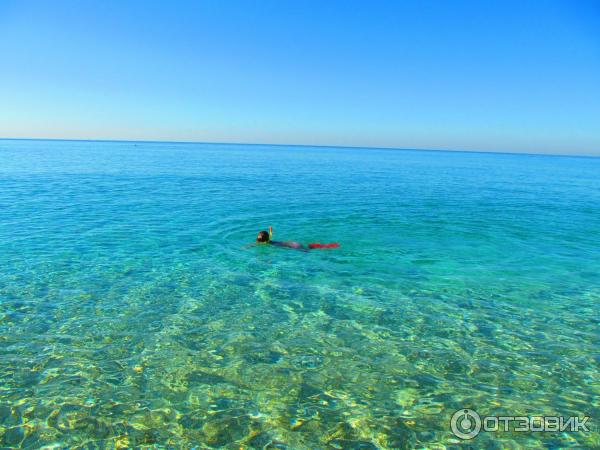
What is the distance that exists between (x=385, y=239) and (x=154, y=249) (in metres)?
13.7

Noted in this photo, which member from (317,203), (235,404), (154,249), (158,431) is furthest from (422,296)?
(317,203)

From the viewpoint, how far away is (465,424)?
7.01 m

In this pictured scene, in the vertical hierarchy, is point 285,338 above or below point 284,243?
below

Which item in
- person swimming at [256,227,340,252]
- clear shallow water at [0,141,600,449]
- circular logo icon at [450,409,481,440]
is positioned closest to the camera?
circular logo icon at [450,409,481,440]

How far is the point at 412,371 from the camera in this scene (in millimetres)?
8656

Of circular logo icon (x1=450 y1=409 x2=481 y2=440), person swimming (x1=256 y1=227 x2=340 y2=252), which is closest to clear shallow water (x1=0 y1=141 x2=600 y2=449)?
circular logo icon (x1=450 y1=409 x2=481 y2=440)

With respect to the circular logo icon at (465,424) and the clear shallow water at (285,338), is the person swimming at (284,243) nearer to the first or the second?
the clear shallow water at (285,338)

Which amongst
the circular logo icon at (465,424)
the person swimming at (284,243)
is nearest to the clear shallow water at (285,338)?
the circular logo icon at (465,424)

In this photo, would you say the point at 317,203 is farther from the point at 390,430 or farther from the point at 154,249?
the point at 390,430

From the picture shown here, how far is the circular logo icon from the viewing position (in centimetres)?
677

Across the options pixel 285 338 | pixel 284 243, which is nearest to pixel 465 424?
pixel 285 338

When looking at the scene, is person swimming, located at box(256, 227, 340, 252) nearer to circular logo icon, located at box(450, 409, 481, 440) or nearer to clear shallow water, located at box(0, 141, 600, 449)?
clear shallow water, located at box(0, 141, 600, 449)

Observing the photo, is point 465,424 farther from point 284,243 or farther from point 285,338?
point 284,243

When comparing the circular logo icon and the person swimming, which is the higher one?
the person swimming
